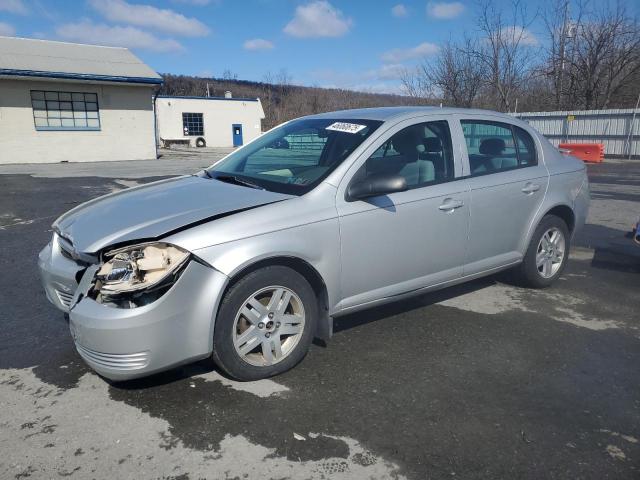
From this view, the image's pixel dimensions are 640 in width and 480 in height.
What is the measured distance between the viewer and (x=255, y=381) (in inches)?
125

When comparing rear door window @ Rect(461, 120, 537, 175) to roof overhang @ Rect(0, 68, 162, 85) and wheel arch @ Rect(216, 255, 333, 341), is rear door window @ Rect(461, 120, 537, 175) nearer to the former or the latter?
wheel arch @ Rect(216, 255, 333, 341)

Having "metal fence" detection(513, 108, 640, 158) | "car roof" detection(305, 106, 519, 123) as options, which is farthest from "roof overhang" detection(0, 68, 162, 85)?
"car roof" detection(305, 106, 519, 123)

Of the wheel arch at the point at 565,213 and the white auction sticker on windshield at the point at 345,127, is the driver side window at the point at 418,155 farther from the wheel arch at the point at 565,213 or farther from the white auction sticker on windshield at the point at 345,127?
the wheel arch at the point at 565,213

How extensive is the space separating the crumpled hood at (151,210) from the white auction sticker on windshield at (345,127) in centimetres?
89

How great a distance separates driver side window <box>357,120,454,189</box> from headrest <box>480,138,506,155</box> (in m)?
0.49

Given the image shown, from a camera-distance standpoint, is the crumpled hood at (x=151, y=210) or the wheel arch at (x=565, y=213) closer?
the crumpled hood at (x=151, y=210)

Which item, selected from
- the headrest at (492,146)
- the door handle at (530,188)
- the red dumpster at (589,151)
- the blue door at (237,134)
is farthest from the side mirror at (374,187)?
the blue door at (237,134)

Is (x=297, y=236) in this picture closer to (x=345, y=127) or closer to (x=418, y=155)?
(x=345, y=127)

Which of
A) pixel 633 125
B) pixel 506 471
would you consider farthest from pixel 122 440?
pixel 633 125

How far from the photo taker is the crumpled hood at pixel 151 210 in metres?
2.93

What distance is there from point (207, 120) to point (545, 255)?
44.0 meters

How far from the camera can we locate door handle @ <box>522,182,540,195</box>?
4527mm

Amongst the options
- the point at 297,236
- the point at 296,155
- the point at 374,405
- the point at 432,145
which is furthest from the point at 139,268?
the point at 432,145

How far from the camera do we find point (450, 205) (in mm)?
3932
